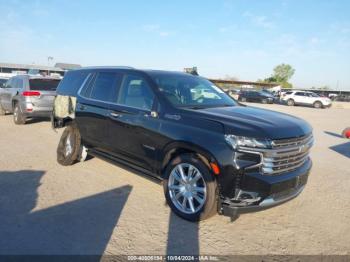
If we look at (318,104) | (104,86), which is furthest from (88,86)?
(318,104)

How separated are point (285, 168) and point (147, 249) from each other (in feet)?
6.33

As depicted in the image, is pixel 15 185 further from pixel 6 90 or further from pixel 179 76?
pixel 6 90

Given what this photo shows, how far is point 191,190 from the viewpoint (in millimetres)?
4145

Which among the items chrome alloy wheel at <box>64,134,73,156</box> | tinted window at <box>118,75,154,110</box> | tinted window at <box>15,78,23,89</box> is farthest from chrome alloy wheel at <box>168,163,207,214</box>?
tinted window at <box>15,78,23,89</box>

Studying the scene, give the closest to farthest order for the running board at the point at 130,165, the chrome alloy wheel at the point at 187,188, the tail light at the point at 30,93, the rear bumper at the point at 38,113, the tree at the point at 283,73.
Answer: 1. the chrome alloy wheel at the point at 187,188
2. the running board at the point at 130,165
3. the tail light at the point at 30,93
4. the rear bumper at the point at 38,113
5. the tree at the point at 283,73

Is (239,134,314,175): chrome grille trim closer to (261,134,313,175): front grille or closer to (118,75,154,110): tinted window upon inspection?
(261,134,313,175): front grille

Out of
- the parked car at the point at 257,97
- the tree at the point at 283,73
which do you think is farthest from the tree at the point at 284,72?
the parked car at the point at 257,97

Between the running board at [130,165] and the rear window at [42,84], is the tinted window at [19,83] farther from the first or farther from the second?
the running board at [130,165]

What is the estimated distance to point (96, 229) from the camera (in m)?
3.80

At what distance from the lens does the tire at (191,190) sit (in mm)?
3885

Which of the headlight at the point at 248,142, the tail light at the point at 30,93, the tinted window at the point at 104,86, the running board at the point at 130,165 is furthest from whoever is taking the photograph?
the tail light at the point at 30,93

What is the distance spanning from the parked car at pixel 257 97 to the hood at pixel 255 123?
34087mm

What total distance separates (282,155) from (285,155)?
0.07 metres

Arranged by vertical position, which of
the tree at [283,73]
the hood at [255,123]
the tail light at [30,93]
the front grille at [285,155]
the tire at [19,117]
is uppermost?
the tree at [283,73]
